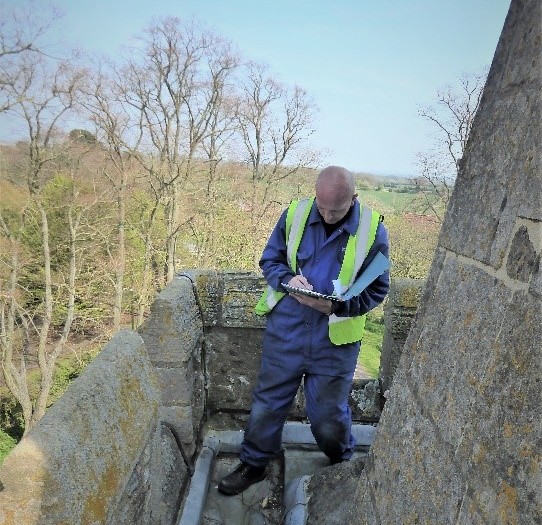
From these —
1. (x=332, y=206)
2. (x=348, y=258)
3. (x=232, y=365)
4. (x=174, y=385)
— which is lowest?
(x=232, y=365)

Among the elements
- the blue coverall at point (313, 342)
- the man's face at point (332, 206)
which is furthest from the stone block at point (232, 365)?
the man's face at point (332, 206)

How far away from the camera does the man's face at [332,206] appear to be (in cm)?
244

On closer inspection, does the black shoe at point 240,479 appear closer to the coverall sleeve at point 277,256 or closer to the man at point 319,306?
the man at point 319,306

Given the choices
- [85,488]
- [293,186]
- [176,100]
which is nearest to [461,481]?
[85,488]

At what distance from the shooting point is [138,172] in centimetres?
2078

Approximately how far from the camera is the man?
2471mm

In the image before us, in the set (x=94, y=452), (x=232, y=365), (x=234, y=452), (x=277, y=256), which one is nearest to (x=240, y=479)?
(x=234, y=452)

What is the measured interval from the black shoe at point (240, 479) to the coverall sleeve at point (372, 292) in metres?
1.24

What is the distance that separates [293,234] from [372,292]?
1.83 feet

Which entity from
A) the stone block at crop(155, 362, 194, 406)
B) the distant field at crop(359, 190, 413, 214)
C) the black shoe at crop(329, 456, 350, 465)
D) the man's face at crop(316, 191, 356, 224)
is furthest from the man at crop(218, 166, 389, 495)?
the distant field at crop(359, 190, 413, 214)

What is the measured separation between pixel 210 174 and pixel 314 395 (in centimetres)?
2128

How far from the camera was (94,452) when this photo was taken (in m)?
1.32

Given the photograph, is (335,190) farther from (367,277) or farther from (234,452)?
(234,452)

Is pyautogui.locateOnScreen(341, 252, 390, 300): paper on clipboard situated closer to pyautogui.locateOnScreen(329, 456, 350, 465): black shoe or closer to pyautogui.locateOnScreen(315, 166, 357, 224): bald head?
pyautogui.locateOnScreen(315, 166, 357, 224): bald head
